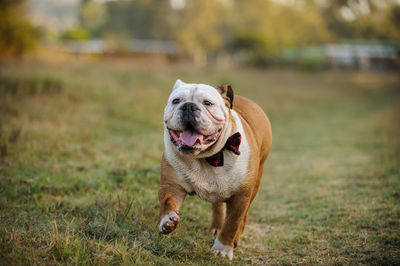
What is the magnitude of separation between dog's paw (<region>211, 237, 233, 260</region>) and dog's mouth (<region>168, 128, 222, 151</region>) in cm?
111

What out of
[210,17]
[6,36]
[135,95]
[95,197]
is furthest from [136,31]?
[95,197]

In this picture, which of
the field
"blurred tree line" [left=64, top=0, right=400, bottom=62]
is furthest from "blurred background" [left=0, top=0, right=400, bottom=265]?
"blurred tree line" [left=64, top=0, right=400, bottom=62]

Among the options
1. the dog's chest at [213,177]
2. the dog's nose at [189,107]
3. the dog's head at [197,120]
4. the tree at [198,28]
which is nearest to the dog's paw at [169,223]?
the dog's chest at [213,177]

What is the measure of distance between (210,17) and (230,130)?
52.8m

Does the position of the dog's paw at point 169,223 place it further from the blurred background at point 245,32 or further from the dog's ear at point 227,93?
the blurred background at point 245,32

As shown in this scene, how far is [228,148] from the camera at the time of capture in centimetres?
394

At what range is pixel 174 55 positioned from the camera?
125 feet

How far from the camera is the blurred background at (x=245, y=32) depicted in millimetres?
40219

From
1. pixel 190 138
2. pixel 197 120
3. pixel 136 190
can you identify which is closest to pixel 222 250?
pixel 190 138

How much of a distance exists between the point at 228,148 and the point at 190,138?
1.52ft

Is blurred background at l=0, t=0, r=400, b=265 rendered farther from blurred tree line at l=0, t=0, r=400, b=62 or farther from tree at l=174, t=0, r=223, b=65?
tree at l=174, t=0, r=223, b=65

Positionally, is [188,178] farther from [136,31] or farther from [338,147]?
[136,31]

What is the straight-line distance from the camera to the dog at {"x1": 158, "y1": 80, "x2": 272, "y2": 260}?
3680 mm

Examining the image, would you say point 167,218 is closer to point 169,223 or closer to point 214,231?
point 169,223
